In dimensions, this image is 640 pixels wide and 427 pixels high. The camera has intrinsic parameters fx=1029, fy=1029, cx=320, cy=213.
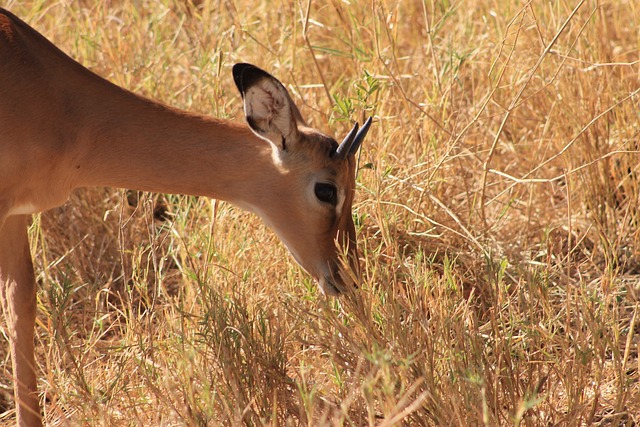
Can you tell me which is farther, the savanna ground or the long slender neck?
the long slender neck

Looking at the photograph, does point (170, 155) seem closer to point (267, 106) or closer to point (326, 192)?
point (267, 106)

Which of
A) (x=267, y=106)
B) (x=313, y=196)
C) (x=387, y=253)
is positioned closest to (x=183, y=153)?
(x=267, y=106)

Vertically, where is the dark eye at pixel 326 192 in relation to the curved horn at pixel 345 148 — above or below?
below

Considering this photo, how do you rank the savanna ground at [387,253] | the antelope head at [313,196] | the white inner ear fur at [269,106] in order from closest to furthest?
the savanna ground at [387,253]
the white inner ear fur at [269,106]
the antelope head at [313,196]

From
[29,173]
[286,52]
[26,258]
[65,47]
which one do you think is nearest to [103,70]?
[65,47]

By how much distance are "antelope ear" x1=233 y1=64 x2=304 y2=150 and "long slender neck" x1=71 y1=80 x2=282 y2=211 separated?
131mm

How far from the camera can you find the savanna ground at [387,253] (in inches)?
145

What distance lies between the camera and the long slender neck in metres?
4.00

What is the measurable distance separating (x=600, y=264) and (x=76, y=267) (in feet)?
8.62

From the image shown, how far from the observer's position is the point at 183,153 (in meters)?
4.03

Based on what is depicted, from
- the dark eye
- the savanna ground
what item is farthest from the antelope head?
the savanna ground

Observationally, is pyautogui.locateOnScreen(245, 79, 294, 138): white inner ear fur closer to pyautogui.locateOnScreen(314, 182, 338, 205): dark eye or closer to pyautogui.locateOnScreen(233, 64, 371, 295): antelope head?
pyautogui.locateOnScreen(233, 64, 371, 295): antelope head

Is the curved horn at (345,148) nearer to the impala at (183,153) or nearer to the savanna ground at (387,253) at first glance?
the impala at (183,153)

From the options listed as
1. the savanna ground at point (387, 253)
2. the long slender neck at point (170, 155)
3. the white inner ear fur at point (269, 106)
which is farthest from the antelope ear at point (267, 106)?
the savanna ground at point (387, 253)
